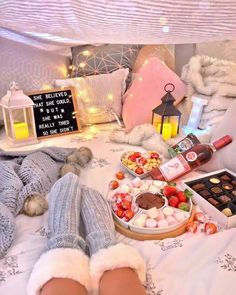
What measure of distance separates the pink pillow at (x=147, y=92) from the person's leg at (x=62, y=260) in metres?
0.78

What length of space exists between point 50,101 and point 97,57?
1.27ft

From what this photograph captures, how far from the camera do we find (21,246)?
2.49 ft

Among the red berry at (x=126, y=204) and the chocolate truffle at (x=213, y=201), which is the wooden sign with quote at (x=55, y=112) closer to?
the red berry at (x=126, y=204)

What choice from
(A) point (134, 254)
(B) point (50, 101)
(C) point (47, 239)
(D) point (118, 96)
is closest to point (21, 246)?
(C) point (47, 239)

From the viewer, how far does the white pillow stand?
1576mm

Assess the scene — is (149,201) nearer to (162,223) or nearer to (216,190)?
(162,223)

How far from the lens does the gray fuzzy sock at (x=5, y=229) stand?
739mm

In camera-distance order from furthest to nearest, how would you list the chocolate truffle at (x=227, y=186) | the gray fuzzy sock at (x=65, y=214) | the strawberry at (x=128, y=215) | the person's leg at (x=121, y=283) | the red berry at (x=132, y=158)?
the red berry at (x=132, y=158) → the chocolate truffle at (x=227, y=186) → the strawberry at (x=128, y=215) → the gray fuzzy sock at (x=65, y=214) → the person's leg at (x=121, y=283)

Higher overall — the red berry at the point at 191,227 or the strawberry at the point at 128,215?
the strawberry at the point at 128,215

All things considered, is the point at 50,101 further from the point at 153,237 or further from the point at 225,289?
the point at 225,289

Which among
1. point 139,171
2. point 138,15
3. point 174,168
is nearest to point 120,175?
point 139,171

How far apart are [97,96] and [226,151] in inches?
30.9

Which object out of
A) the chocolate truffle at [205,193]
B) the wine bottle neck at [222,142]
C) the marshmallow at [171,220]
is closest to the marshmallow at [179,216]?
the marshmallow at [171,220]

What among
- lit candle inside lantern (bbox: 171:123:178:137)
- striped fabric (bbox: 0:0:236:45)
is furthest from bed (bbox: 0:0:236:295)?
lit candle inside lantern (bbox: 171:123:178:137)
